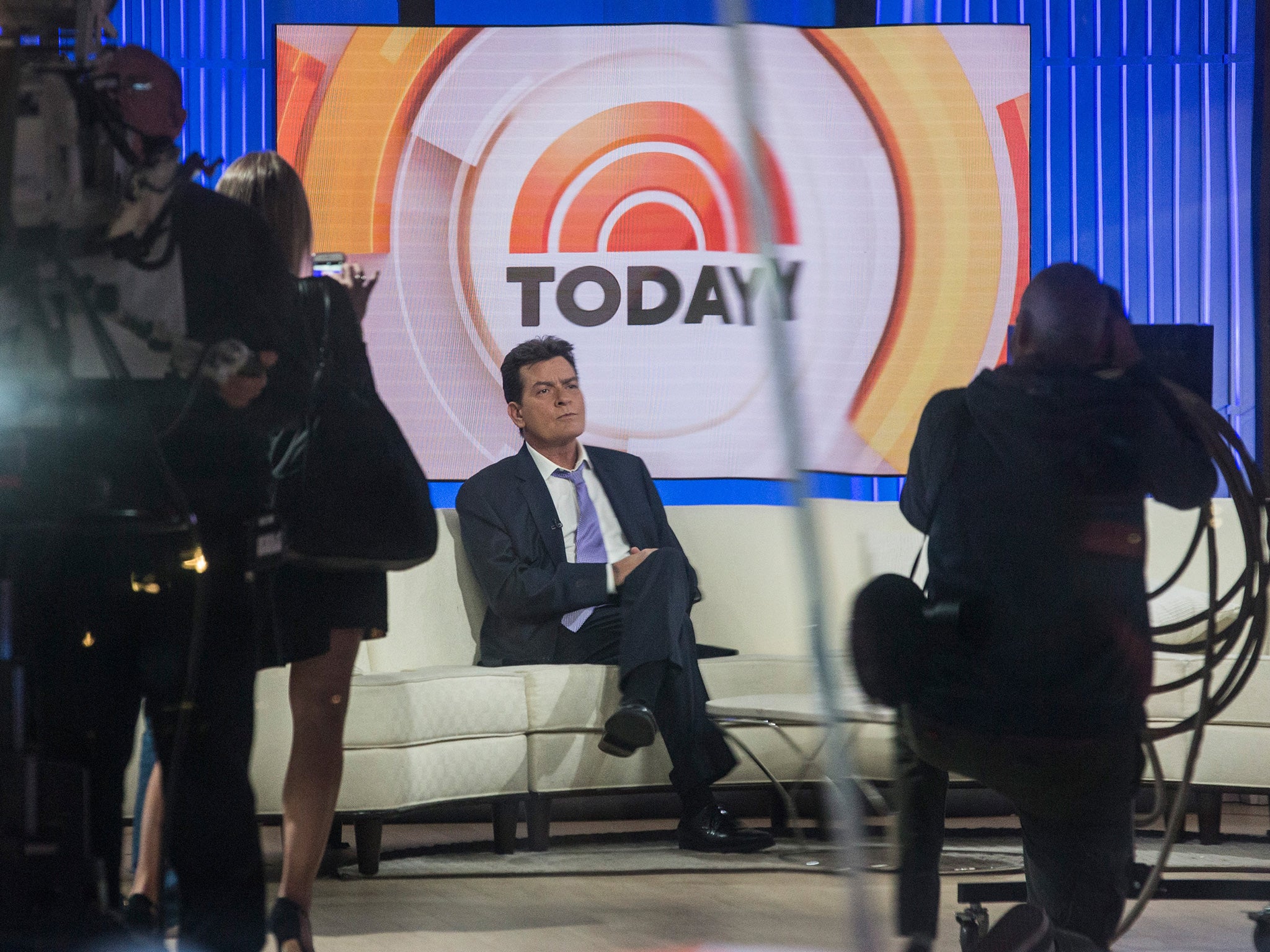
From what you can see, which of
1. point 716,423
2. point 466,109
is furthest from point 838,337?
point 466,109

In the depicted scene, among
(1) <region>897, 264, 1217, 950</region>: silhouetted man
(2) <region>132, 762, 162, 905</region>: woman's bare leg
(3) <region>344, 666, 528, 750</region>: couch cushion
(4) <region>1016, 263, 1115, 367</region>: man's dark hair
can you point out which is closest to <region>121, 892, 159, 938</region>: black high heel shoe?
(2) <region>132, 762, 162, 905</region>: woman's bare leg

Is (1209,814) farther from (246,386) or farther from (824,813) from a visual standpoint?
(246,386)

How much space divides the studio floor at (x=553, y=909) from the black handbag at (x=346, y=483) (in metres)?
0.12

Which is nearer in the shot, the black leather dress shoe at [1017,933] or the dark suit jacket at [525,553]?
the dark suit jacket at [525,553]

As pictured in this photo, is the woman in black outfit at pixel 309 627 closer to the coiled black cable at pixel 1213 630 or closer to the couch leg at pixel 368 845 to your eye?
the couch leg at pixel 368 845

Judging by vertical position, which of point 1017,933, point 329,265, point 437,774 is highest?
point 329,265

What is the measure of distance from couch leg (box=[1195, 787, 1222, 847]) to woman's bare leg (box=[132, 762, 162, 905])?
52 cm

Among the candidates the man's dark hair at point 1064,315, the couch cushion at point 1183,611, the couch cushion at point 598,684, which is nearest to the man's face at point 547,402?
the couch cushion at point 598,684

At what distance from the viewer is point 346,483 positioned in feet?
1.72

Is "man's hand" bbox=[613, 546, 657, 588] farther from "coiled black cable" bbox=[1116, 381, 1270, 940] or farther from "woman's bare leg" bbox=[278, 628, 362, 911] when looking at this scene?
"coiled black cable" bbox=[1116, 381, 1270, 940]

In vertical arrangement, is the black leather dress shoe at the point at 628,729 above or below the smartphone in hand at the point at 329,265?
below

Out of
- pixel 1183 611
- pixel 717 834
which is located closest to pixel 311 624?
pixel 717 834

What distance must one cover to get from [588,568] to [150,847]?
225 millimetres

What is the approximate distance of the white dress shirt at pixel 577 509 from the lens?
524 millimetres
